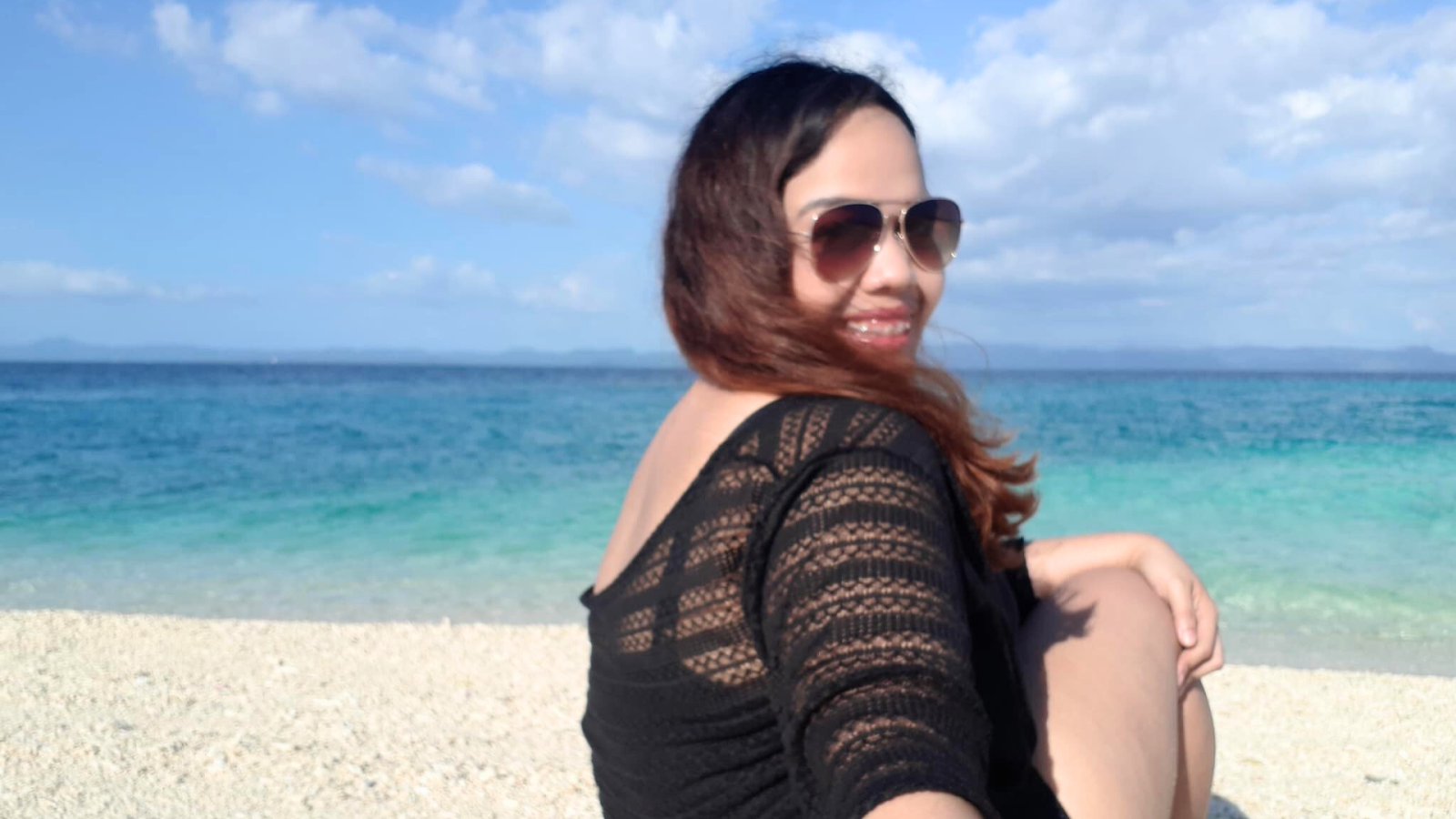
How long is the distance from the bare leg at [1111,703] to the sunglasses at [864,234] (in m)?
0.64

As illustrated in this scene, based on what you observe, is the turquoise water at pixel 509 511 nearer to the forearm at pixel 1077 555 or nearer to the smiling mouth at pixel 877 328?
the smiling mouth at pixel 877 328

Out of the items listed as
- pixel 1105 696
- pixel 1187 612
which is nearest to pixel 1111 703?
pixel 1105 696

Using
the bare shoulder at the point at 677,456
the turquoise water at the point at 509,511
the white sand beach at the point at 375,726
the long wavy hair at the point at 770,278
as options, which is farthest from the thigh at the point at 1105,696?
the white sand beach at the point at 375,726

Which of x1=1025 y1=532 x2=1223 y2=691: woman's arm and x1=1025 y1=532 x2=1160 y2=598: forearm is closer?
x1=1025 y1=532 x2=1223 y2=691: woman's arm

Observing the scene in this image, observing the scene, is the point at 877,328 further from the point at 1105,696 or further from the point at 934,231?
the point at 1105,696

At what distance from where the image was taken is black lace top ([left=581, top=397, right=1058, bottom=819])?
917 mm

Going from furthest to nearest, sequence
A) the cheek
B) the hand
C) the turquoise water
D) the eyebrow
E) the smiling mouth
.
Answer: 1. the turquoise water
2. the hand
3. the cheek
4. the smiling mouth
5. the eyebrow

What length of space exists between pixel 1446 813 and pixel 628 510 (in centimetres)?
370

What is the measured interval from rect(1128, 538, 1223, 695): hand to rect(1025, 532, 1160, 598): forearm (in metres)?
0.05

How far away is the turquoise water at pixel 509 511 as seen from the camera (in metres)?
7.91

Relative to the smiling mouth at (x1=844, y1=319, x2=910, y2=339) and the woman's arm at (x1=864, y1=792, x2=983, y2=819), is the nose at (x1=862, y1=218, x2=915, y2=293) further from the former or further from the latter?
the woman's arm at (x1=864, y1=792, x2=983, y2=819)

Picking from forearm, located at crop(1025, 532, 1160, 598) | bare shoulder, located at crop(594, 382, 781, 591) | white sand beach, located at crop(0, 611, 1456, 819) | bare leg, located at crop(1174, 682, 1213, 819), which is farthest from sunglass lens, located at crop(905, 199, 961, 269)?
white sand beach, located at crop(0, 611, 1456, 819)

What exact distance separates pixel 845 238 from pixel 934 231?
224 mm

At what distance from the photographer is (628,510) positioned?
146 cm
